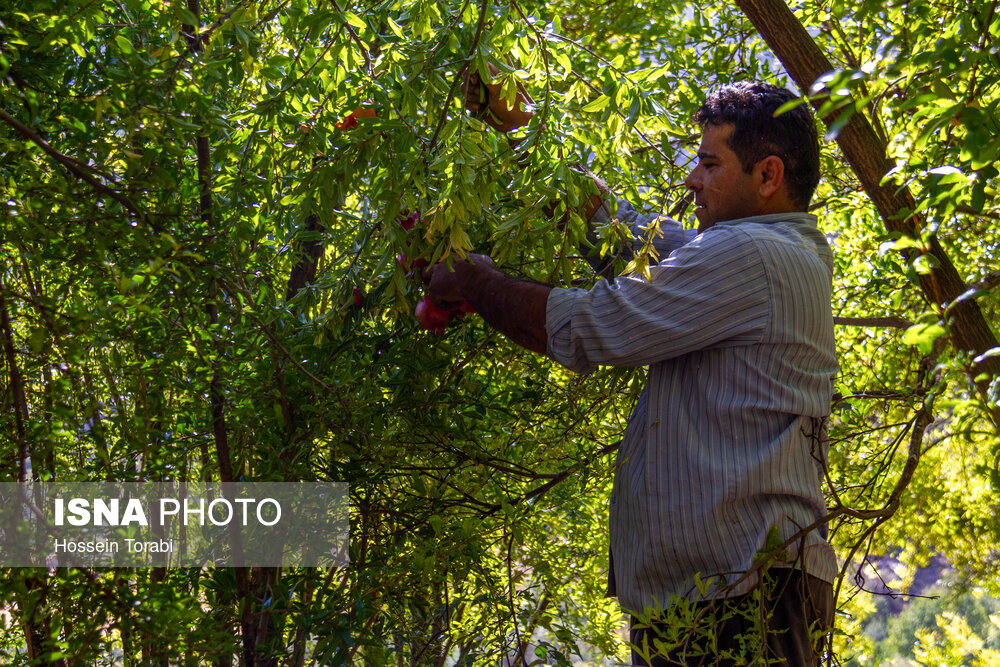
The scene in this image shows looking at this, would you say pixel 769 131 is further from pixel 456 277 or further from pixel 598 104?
pixel 456 277

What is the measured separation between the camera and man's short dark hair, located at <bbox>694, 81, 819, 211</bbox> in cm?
186

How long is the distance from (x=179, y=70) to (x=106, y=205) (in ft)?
0.96

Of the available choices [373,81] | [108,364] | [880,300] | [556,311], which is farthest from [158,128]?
[880,300]

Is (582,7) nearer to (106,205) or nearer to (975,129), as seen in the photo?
A: (106,205)

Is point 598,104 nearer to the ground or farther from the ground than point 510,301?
farther from the ground

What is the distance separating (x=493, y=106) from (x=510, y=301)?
531 millimetres

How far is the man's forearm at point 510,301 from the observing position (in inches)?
67.0

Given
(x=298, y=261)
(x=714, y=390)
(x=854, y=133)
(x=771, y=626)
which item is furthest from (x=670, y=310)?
(x=854, y=133)

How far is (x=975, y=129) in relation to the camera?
97cm

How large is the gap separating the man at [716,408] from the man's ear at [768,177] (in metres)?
0.12

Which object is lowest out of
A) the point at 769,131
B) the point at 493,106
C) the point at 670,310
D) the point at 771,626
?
the point at 771,626

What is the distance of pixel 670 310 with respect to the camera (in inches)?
65.0

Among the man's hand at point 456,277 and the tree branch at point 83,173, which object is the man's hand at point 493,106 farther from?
the tree branch at point 83,173

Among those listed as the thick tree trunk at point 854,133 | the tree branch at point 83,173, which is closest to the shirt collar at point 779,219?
the thick tree trunk at point 854,133
